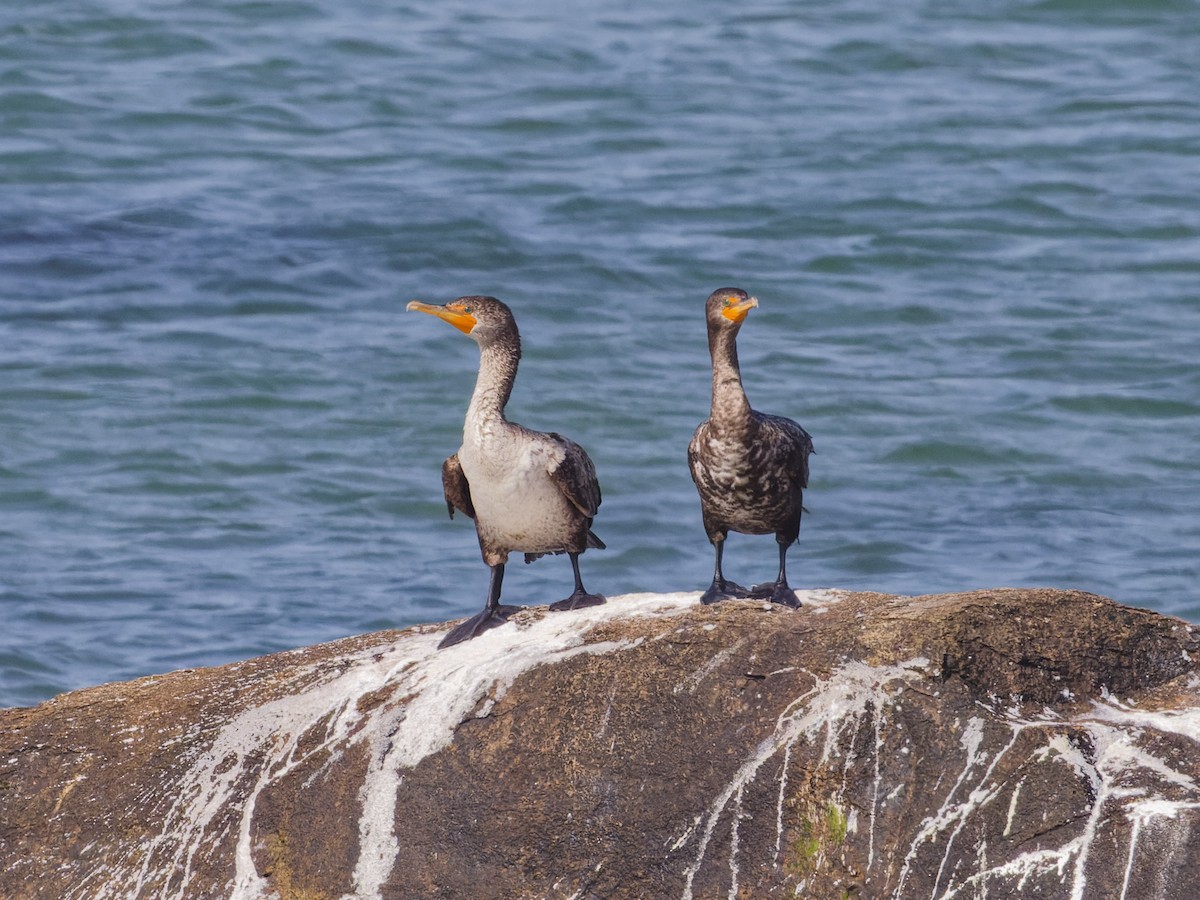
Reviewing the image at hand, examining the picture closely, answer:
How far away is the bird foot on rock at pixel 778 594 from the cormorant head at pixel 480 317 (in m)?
1.17

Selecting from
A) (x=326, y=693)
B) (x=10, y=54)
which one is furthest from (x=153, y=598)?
(x=10, y=54)

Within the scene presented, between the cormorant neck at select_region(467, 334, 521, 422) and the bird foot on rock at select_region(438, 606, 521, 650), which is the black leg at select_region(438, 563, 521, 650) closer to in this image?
the bird foot on rock at select_region(438, 606, 521, 650)

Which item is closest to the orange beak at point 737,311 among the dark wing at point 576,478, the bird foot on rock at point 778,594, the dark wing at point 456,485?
the dark wing at point 576,478

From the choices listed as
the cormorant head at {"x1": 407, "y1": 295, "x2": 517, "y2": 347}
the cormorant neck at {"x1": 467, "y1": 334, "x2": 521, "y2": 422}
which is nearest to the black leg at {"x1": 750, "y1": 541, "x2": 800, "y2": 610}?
the cormorant neck at {"x1": 467, "y1": 334, "x2": 521, "y2": 422}

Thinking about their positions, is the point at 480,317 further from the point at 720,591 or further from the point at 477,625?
the point at 720,591

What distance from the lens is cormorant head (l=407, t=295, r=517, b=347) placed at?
6387mm

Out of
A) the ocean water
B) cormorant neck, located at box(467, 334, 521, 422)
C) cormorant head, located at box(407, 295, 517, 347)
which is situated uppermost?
cormorant head, located at box(407, 295, 517, 347)

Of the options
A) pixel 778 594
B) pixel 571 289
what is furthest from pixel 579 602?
pixel 571 289

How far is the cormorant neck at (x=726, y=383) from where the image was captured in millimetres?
6195

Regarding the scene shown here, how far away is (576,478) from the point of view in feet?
20.2

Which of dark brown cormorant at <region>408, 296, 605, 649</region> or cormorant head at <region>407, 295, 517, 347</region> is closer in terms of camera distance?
dark brown cormorant at <region>408, 296, 605, 649</region>

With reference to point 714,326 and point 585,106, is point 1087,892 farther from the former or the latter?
point 585,106

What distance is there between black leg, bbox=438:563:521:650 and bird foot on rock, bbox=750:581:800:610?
0.78 m

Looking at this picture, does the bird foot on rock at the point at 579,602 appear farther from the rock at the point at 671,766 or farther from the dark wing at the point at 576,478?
the dark wing at the point at 576,478
